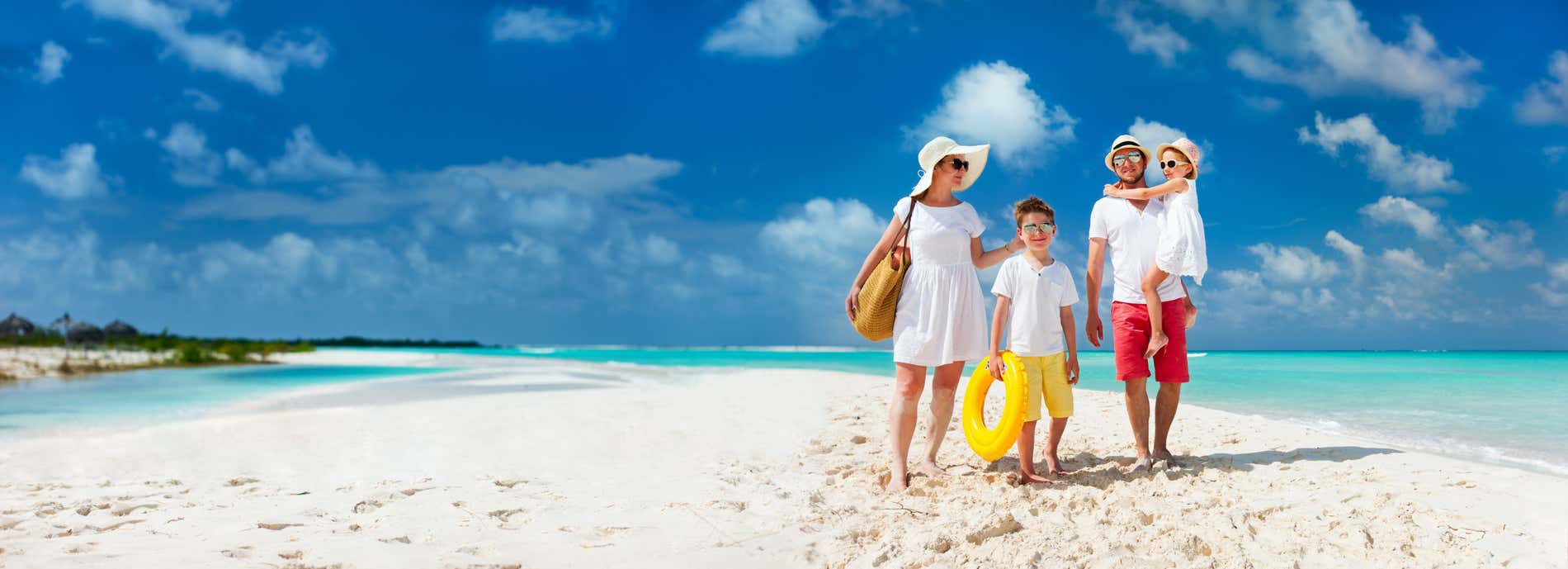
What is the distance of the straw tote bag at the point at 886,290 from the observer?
425cm

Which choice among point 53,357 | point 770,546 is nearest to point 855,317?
point 770,546

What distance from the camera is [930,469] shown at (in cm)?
443

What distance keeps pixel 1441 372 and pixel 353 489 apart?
54.3 ft

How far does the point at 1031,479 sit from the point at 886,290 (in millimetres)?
1217

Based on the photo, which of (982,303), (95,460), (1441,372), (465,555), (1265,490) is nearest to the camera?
(465,555)

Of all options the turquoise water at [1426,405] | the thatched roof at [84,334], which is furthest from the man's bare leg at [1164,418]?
the thatched roof at [84,334]

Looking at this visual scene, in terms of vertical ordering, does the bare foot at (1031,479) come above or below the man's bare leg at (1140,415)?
below

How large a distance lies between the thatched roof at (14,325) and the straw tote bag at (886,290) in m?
40.0

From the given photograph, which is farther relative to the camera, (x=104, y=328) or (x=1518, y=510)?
(x=104, y=328)


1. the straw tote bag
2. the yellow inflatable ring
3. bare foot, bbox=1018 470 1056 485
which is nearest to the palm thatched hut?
the straw tote bag

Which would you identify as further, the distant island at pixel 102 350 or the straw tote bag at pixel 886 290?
the distant island at pixel 102 350

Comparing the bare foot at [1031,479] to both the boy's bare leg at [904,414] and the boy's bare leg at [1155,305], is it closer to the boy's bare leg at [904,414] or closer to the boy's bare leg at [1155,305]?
the boy's bare leg at [904,414]

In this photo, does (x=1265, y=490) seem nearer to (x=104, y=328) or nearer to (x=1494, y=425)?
(x=1494, y=425)

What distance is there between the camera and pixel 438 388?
13.0 meters
